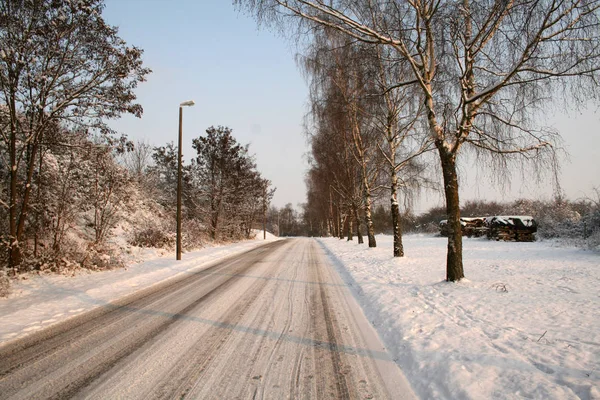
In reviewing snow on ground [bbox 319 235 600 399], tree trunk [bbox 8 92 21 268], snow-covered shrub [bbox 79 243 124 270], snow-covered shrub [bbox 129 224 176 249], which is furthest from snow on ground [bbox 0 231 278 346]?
snow on ground [bbox 319 235 600 399]

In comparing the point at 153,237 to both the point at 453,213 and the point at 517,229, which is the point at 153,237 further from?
the point at 517,229

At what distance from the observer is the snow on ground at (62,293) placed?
15.2 ft

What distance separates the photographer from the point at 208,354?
11.0 feet

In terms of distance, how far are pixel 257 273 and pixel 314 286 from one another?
2.58 meters

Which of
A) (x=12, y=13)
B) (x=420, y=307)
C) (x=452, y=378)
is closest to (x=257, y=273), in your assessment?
(x=420, y=307)

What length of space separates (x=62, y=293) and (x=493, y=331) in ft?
27.7

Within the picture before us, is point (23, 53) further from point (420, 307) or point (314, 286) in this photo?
point (420, 307)

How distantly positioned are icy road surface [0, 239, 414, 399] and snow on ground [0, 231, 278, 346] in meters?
0.45

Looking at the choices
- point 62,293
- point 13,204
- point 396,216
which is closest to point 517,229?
point 396,216

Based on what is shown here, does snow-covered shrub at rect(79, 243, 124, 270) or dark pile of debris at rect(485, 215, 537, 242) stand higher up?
dark pile of debris at rect(485, 215, 537, 242)

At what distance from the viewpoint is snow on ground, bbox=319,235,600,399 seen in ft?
8.45

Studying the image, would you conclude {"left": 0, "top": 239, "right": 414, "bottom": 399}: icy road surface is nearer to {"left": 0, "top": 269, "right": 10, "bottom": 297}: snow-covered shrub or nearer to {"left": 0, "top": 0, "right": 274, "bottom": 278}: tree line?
{"left": 0, "top": 269, "right": 10, "bottom": 297}: snow-covered shrub

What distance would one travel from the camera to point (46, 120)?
25.9 feet

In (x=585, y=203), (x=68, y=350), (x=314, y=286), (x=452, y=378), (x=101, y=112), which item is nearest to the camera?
(x=452, y=378)
